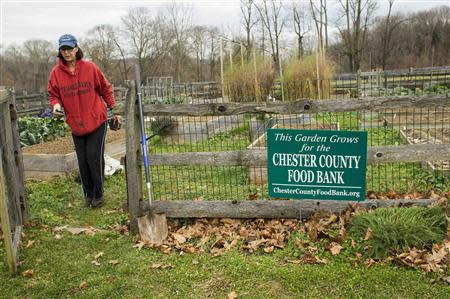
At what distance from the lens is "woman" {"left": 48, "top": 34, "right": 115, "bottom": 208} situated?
4.97m

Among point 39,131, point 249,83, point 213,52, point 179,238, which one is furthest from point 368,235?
point 213,52

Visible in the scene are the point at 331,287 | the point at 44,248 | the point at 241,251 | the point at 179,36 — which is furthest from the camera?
the point at 179,36

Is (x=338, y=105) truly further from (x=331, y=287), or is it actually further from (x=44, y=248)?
(x=44, y=248)

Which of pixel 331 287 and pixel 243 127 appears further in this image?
pixel 243 127

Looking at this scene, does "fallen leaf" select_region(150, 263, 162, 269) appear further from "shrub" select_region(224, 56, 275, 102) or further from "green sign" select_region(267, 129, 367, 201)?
"shrub" select_region(224, 56, 275, 102)

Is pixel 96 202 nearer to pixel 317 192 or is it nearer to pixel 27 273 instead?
pixel 27 273

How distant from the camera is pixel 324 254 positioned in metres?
3.71

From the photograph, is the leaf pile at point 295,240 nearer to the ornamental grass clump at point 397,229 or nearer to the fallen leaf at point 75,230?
the ornamental grass clump at point 397,229

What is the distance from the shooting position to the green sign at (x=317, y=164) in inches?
160

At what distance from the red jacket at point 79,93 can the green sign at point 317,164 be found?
2.15m

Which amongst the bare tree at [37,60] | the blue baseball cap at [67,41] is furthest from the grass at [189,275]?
the bare tree at [37,60]

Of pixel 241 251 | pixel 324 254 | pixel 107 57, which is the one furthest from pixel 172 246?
pixel 107 57

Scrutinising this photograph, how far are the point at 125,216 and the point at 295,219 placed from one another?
6.25 feet

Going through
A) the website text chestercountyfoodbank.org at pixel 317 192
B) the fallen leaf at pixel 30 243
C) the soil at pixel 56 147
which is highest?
the soil at pixel 56 147
